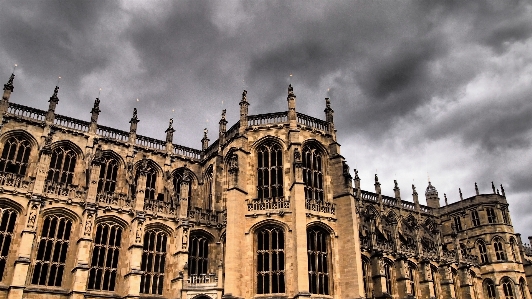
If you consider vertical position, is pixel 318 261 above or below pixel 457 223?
below

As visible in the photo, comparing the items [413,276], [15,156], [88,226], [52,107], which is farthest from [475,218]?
[15,156]

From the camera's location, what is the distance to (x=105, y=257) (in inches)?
1316

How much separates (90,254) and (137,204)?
16.3ft

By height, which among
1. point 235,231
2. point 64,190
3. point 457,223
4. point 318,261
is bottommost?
point 318,261

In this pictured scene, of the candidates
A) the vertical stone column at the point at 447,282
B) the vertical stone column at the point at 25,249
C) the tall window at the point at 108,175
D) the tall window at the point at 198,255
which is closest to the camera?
the vertical stone column at the point at 25,249

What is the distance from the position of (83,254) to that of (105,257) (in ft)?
7.72

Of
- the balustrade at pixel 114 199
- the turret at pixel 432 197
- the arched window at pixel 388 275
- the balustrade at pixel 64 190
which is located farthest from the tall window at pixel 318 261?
the turret at pixel 432 197

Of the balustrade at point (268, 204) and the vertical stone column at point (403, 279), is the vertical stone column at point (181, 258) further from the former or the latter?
the vertical stone column at point (403, 279)

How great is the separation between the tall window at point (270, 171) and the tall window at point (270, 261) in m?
3.12

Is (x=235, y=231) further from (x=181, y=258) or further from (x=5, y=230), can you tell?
(x=5, y=230)

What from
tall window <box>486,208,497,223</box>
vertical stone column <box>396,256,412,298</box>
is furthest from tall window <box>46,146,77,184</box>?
tall window <box>486,208,497,223</box>

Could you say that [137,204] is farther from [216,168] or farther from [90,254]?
[216,168]

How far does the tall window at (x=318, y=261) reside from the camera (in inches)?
1284

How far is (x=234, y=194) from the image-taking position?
34125 mm
